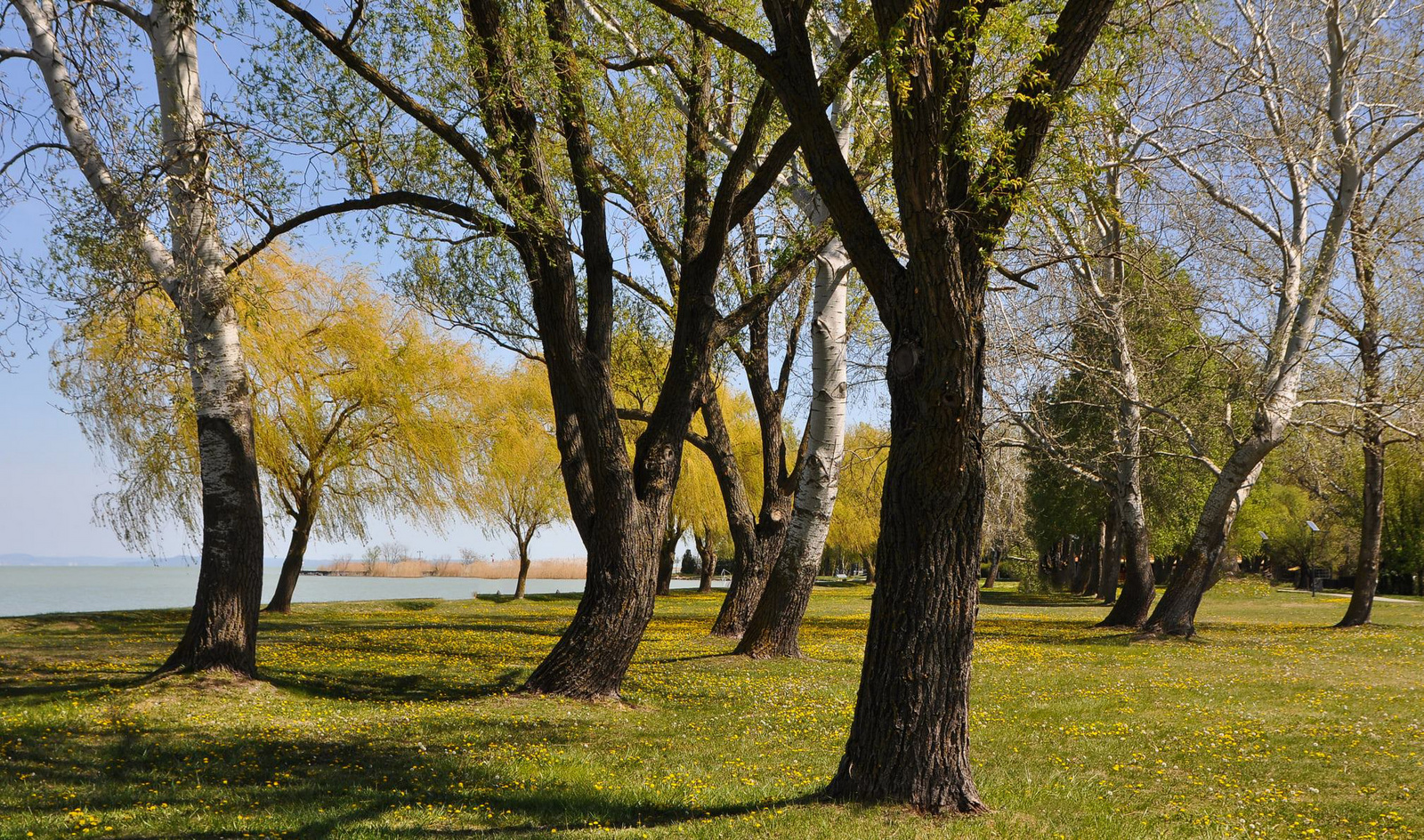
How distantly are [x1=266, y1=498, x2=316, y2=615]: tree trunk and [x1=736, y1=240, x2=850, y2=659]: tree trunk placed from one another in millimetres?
14470

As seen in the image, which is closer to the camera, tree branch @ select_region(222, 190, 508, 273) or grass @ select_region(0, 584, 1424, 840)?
grass @ select_region(0, 584, 1424, 840)

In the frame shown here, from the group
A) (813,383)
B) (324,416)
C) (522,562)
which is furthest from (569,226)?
(522,562)

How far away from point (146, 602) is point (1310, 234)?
1517 inches

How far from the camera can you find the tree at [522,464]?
27.0 meters

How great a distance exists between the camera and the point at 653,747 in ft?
27.8

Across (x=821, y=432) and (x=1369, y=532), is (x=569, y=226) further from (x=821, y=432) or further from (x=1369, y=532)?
(x=1369, y=532)

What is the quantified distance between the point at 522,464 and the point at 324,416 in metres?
9.79

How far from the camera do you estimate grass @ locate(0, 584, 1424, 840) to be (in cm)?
601

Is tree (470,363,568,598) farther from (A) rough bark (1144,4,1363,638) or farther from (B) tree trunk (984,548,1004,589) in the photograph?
(B) tree trunk (984,548,1004,589)

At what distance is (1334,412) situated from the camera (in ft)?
75.9

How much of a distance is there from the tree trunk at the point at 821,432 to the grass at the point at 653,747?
5.27 feet

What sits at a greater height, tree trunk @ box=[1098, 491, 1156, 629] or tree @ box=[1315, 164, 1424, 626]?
tree @ box=[1315, 164, 1424, 626]

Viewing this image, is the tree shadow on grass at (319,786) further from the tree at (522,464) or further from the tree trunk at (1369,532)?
the tree trunk at (1369,532)

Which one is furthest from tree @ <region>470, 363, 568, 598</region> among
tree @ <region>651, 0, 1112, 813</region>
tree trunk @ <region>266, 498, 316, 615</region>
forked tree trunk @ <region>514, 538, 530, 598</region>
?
tree @ <region>651, 0, 1112, 813</region>
